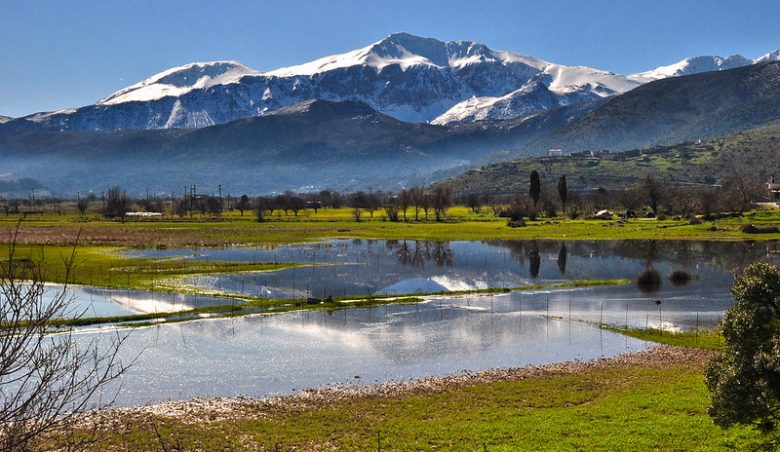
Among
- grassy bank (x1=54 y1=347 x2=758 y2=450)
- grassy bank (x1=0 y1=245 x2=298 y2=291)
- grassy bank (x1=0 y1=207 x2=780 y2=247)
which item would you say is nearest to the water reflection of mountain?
grassy bank (x1=0 y1=245 x2=298 y2=291)

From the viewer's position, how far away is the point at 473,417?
33281 millimetres

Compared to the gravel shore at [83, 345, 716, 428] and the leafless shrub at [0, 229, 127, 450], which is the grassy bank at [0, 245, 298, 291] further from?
the leafless shrub at [0, 229, 127, 450]

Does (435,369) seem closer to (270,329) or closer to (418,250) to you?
(270,329)

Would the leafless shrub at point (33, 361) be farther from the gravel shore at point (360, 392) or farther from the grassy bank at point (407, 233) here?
the grassy bank at point (407, 233)

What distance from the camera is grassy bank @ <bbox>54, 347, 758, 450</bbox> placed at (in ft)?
94.9

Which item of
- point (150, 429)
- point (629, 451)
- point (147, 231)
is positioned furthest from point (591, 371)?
point (147, 231)

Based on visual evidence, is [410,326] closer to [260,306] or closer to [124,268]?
[260,306]

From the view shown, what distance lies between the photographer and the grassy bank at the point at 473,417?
28.9 metres

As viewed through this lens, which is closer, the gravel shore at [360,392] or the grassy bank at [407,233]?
the gravel shore at [360,392]

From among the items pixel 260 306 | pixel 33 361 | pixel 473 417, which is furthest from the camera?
pixel 260 306

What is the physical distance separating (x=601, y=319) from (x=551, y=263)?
4600 cm

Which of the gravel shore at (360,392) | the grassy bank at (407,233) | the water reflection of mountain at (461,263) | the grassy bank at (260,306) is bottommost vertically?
the gravel shore at (360,392)

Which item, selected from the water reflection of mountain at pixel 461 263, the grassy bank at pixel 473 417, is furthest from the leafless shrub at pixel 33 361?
the water reflection of mountain at pixel 461 263

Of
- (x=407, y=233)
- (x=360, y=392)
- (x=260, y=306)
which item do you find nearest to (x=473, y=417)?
(x=360, y=392)
